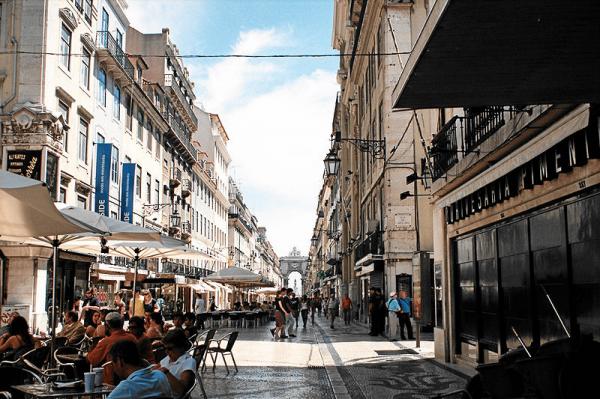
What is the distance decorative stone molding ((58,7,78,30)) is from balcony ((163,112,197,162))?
56.9ft

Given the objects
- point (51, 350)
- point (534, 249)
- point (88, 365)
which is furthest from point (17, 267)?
point (534, 249)

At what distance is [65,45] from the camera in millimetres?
26750

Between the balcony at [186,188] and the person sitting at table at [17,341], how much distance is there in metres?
42.2

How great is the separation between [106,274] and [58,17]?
12.1 m

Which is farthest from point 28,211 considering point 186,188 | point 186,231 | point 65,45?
point 186,188

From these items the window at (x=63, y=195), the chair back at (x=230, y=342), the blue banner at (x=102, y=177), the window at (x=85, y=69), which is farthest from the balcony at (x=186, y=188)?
the chair back at (x=230, y=342)

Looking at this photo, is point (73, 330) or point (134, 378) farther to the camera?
point (73, 330)

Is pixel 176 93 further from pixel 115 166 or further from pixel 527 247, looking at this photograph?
pixel 527 247

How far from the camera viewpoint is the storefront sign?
25.6 ft

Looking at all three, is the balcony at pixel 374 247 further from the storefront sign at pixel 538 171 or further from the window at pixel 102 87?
the storefront sign at pixel 538 171

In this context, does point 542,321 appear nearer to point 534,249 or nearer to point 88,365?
point 534,249

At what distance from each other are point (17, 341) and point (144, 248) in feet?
21.0

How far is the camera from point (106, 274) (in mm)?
31750

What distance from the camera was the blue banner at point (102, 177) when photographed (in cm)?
2966
